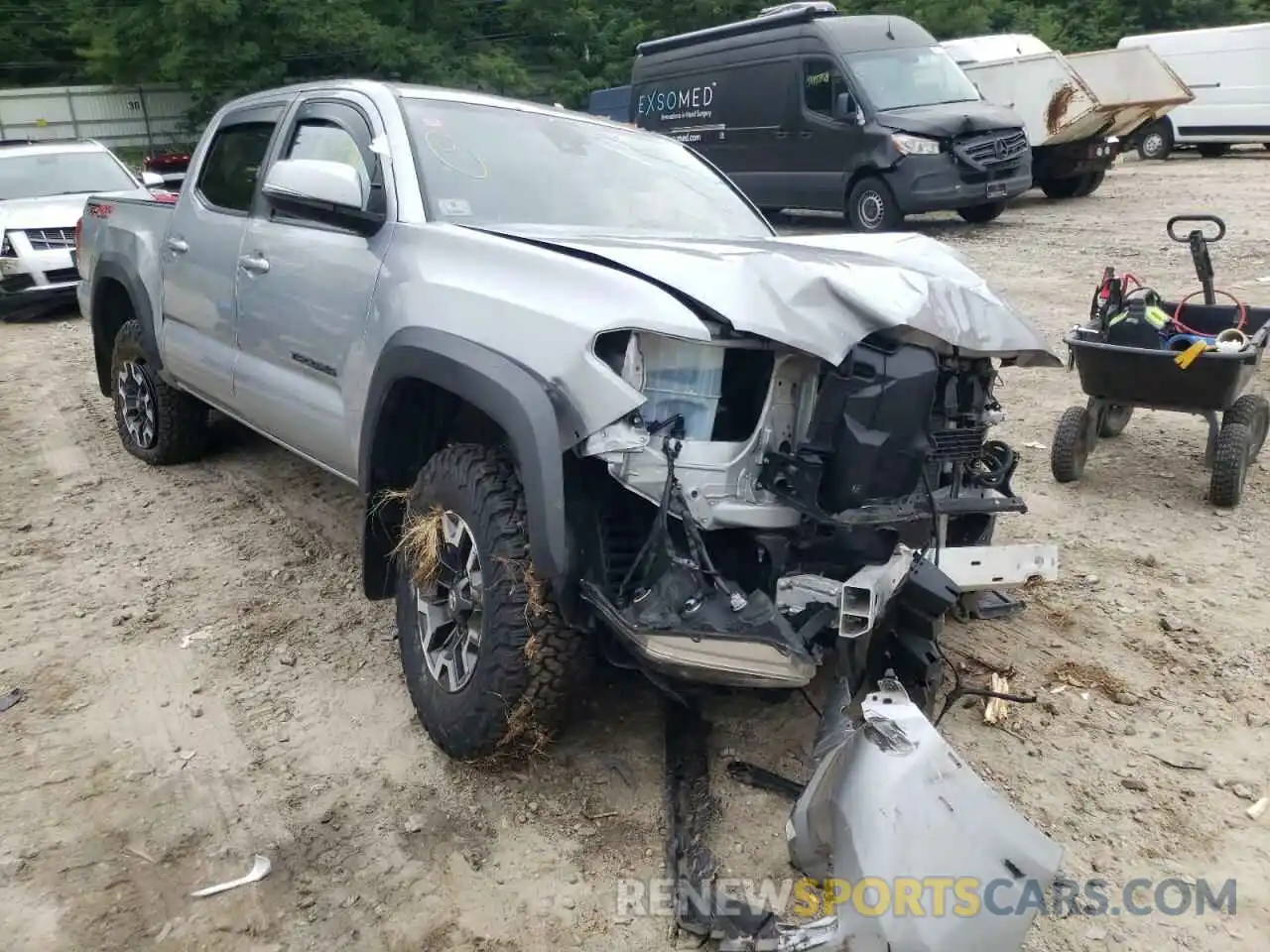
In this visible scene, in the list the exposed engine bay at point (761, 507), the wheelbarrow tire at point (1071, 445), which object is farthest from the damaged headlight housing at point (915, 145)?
the exposed engine bay at point (761, 507)

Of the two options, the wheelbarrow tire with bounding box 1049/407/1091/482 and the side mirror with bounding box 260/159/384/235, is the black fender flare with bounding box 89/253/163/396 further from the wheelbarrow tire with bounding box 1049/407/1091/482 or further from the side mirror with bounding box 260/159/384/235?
the wheelbarrow tire with bounding box 1049/407/1091/482

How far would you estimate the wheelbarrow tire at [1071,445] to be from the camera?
5.30 meters

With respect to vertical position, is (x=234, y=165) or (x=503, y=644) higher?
(x=234, y=165)

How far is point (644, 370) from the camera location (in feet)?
8.77

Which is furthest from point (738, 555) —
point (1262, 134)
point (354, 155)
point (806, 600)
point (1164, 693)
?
point (1262, 134)

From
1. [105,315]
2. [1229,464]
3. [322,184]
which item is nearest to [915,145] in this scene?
[1229,464]

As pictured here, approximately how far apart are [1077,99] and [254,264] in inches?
520

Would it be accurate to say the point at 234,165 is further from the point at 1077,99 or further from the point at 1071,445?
the point at 1077,99

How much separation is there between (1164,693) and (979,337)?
4.88 feet

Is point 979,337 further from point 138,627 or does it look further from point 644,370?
point 138,627

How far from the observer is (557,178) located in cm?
384

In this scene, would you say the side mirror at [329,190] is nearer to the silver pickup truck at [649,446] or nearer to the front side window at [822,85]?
the silver pickup truck at [649,446]

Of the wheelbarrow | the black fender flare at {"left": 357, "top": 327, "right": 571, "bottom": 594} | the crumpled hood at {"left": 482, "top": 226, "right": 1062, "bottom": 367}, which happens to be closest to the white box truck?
the wheelbarrow

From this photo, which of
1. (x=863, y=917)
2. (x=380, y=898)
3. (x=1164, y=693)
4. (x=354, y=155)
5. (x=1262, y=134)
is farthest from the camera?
(x=1262, y=134)
